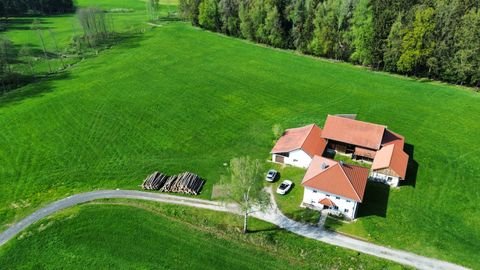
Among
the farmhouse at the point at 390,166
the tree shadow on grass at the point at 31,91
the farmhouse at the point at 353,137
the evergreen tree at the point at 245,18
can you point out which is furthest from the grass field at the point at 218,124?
the evergreen tree at the point at 245,18

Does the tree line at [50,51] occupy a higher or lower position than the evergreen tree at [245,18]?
lower

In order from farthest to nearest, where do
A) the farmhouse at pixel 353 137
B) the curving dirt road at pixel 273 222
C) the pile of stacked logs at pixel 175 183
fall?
the farmhouse at pixel 353 137 < the pile of stacked logs at pixel 175 183 < the curving dirt road at pixel 273 222

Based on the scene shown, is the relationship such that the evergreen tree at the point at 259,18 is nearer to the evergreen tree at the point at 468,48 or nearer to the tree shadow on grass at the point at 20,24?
the evergreen tree at the point at 468,48

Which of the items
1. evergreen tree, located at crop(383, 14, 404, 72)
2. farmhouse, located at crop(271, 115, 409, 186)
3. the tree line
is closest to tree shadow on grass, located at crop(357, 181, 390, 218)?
farmhouse, located at crop(271, 115, 409, 186)

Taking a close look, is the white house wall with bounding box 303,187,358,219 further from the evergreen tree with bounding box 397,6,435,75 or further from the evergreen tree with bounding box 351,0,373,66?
the evergreen tree with bounding box 351,0,373,66

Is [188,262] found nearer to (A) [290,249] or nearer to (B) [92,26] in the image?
(A) [290,249]

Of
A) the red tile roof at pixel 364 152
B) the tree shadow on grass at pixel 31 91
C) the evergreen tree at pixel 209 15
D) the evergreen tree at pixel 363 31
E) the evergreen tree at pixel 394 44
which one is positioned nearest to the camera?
the red tile roof at pixel 364 152

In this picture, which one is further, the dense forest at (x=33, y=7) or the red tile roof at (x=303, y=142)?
the dense forest at (x=33, y=7)

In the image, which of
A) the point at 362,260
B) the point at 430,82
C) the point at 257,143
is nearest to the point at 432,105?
the point at 430,82
